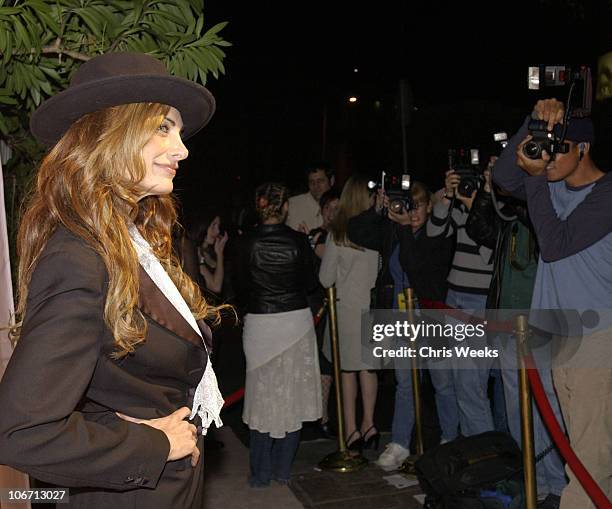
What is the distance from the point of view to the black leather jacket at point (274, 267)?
203 inches

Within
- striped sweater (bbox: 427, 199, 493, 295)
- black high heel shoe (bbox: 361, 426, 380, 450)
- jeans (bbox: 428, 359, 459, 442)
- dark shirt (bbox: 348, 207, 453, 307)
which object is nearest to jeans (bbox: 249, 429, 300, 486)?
black high heel shoe (bbox: 361, 426, 380, 450)

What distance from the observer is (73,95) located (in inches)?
74.1

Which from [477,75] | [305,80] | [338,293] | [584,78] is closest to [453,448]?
[338,293]

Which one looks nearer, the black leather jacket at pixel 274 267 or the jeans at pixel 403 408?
the black leather jacket at pixel 274 267

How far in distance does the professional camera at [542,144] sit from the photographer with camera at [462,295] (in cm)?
139

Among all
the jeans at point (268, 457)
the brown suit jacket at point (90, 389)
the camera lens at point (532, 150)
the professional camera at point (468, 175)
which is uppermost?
the camera lens at point (532, 150)

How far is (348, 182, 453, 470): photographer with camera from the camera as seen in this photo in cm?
562

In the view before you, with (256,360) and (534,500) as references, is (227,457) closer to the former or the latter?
(256,360)

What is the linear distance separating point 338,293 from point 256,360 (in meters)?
0.97

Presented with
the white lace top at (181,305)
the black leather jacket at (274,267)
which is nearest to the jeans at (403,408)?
the black leather jacket at (274,267)

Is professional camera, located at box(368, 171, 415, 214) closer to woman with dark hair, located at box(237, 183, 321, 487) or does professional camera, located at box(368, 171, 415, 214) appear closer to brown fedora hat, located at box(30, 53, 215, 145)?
woman with dark hair, located at box(237, 183, 321, 487)

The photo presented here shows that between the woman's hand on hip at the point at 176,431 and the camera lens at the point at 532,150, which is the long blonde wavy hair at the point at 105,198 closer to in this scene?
the woman's hand on hip at the point at 176,431

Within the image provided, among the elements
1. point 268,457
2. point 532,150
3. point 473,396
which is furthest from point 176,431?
point 473,396

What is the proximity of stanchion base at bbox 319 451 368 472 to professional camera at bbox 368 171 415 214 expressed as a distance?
1.77 metres
